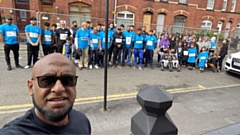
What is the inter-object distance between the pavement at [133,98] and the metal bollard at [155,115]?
245cm

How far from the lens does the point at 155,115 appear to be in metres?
0.97

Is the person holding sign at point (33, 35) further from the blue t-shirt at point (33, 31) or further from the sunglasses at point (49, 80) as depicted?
the sunglasses at point (49, 80)

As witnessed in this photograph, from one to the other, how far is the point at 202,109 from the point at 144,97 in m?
4.04

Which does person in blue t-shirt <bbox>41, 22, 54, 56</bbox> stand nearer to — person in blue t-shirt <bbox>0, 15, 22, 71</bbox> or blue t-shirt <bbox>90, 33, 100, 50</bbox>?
person in blue t-shirt <bbox>0, 15, 22, 71</bbox>

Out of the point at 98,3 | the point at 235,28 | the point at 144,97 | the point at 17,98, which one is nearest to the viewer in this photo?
the point at 144,97

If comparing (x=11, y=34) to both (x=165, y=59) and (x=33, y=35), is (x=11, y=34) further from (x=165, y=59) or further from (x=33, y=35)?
(x=165, y=59)

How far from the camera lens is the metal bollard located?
93 cm

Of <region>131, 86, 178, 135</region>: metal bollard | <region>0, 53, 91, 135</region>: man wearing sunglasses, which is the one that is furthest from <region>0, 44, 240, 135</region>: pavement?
<region>131, 86, 178, 135</region>: metal bollard

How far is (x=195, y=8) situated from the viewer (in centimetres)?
1914

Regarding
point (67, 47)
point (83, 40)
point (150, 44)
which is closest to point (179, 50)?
point (150, 44)

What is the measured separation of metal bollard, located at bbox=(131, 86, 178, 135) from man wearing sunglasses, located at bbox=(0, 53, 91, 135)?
0.59m

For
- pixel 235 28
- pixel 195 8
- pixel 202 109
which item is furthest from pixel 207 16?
pixel 202 109

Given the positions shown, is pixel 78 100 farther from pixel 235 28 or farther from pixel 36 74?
pixel 235 28

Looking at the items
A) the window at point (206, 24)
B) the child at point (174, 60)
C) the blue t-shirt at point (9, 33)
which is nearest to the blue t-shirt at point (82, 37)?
the blue t-shirt at point (9, 33)
